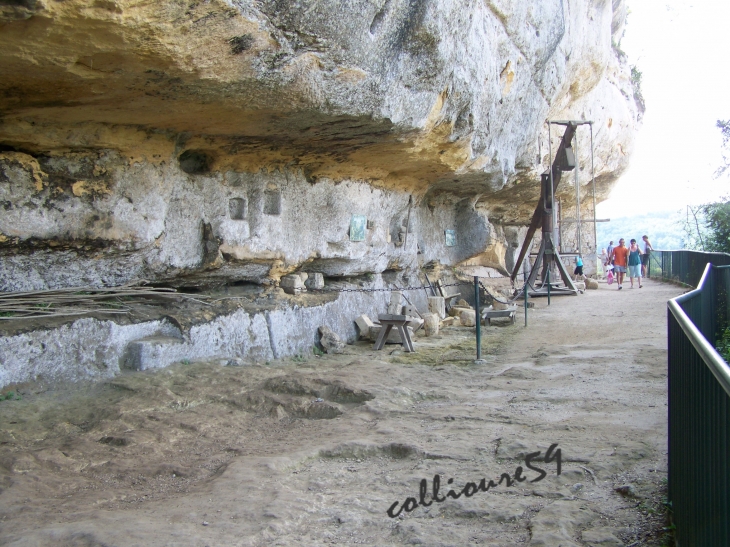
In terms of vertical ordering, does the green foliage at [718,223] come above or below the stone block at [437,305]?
above

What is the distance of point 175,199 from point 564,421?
4811mm

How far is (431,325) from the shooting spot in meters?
10.4

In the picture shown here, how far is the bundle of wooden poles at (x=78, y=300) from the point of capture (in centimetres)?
564

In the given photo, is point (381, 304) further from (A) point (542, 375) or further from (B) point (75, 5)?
(B) point (75, 5)

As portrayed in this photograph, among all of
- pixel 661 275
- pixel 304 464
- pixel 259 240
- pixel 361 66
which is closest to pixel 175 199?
pixel 259 240

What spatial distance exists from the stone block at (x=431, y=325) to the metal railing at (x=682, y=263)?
4.88m

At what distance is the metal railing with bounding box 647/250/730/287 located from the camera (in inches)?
455

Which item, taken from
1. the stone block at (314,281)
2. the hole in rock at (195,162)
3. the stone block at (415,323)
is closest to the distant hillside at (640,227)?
the stone block at (415,323)

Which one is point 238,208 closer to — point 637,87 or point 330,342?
point 330,342

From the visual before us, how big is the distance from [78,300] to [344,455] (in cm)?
344

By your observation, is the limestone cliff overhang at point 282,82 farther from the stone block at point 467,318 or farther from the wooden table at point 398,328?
the stone block at point 467,318

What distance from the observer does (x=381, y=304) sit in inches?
429

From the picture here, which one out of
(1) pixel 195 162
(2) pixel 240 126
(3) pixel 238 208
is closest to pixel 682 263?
(3) pixel 238 208

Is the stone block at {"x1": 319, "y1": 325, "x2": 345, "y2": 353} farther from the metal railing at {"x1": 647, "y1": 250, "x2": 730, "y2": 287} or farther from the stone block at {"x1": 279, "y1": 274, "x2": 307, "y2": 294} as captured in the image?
the metal railing at {"x1": 647, "y1": 250, "x2": 730, "y2": 287}
